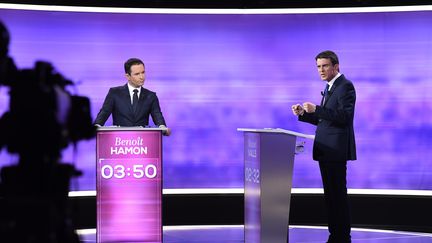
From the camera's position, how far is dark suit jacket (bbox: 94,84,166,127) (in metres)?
6.36

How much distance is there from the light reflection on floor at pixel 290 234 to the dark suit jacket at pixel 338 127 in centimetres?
130

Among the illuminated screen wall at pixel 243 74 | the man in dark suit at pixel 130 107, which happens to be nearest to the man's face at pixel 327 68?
the man in dark suit at pixel 130 107

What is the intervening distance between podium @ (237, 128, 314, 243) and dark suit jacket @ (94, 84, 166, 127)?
1.37m

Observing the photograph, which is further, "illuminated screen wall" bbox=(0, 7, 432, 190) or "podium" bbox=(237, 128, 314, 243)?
"illuminated screen wall" bbox=(0, 7, 432, 190)

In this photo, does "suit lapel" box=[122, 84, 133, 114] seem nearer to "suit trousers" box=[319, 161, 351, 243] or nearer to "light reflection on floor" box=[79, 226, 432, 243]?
"light reflection on floor" box=[79, 226, 432, 243]

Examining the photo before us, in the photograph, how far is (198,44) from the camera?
302 inches

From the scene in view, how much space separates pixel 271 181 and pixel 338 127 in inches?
28.2

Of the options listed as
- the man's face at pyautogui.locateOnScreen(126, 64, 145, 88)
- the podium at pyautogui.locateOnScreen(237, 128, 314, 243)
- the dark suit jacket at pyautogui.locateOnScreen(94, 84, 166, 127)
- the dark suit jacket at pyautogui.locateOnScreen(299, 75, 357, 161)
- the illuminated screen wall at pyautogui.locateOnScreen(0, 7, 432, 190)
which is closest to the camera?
the podium at pyautogui.locateOnScreen(237, 128, 314, 243)

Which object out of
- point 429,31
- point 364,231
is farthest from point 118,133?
point 429,31

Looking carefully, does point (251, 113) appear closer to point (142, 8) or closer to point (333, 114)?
point (142, 8)

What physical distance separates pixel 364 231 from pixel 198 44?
2.58 metres

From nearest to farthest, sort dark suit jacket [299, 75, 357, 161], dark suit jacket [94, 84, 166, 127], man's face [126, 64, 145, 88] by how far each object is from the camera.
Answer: dark suit jacket [299, 75, 357, 161], man's face [126, 64, 145, 88], dark suit jacket [94, 84, 166, 127]

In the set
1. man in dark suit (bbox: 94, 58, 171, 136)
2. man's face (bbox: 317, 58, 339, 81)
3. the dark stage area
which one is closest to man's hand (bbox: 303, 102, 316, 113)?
man's face (bbox: 317, 58, 339, 81)

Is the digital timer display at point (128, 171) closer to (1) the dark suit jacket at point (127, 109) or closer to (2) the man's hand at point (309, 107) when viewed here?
A: (1) the dark suit jacket at point (127, 109)
